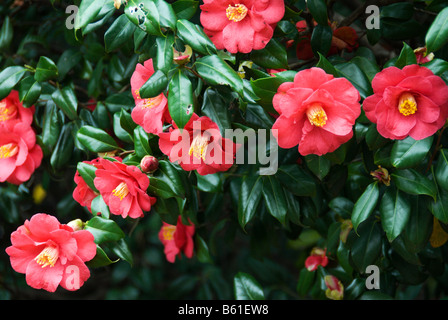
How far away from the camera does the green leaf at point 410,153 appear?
97 centimetres

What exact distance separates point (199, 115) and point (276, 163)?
29cm

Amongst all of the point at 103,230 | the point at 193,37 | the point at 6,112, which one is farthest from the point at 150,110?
the point at 6,112

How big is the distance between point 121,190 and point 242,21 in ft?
1.42

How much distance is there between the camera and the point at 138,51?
1031 mm

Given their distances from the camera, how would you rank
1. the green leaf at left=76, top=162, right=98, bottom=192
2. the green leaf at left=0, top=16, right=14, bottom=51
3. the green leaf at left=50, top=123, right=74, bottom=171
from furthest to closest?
the green leaf at left=0, top=16, right=14, bottom=51, the green leaf at left=50, top=123, right=74, bottom=171, the green leaf at left=76, top=162, right=98, bottom=192

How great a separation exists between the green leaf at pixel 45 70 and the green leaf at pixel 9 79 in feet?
0.17

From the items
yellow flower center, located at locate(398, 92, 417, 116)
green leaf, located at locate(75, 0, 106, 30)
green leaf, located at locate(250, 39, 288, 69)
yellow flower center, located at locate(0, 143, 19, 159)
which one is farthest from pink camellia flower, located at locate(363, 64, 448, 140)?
yellow flower center, located at locate(0, 143, 19, 159)

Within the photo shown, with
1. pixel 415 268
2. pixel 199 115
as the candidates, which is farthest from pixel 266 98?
pixel 415 268

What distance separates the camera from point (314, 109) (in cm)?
91

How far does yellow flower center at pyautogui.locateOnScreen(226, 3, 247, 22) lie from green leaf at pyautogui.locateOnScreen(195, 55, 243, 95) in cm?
11

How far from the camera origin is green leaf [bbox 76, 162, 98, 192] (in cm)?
110

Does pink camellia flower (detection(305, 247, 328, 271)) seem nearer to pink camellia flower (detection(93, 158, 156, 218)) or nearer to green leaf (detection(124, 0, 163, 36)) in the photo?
pink camellia flower (detection(93, 158, 156, 218))

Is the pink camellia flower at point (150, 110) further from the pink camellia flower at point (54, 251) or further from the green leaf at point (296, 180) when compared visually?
the green leaf at point (296, 180)

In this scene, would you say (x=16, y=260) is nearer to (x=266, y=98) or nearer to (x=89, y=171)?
(x=89, y=171)
